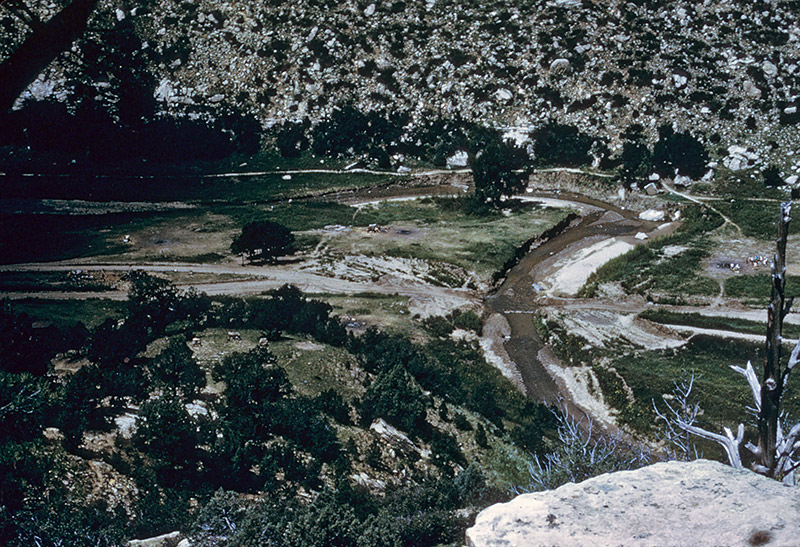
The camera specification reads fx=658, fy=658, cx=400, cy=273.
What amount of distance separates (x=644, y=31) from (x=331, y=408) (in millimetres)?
95393

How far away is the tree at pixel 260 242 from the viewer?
7294cm

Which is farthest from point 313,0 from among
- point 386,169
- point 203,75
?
point 386,169

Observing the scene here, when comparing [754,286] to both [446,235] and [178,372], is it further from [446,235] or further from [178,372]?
[178,372]

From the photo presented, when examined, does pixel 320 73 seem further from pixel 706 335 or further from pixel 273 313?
pixel 706 335

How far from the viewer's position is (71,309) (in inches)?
2238

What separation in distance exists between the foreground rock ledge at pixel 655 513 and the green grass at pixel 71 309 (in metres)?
49.7

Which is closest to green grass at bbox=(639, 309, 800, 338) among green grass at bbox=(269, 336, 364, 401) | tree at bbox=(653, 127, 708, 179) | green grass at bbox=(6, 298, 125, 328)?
green grass at bbox=(269, 336, 364, 401)

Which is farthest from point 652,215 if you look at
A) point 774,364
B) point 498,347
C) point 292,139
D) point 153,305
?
point 774,364

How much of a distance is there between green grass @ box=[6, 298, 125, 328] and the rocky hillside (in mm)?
58778

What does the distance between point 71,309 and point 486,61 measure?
259 feet

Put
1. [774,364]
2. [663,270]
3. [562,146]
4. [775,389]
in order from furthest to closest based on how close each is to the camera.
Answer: [562,146] < [663,270] < [775,389] < [774,364]

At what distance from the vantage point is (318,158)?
4092 inches

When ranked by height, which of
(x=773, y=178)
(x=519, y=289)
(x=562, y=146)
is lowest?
(x=519, y=289)

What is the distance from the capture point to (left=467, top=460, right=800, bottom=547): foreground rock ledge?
29.5 ft
